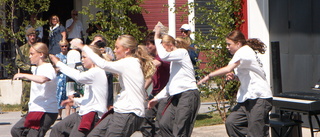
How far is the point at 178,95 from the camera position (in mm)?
7703

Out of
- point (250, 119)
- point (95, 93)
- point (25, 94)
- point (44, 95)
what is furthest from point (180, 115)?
point (25, 94)

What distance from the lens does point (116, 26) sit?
13297mm

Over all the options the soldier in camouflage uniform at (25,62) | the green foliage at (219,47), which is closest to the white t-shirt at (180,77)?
the green foliage at (219,47)

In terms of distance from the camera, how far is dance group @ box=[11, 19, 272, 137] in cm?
648

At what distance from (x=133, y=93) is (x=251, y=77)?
5.57ft

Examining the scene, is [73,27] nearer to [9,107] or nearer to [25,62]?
[9,107]

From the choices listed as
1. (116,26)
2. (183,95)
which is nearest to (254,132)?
(183,95)

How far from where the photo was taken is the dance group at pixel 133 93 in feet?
21.3

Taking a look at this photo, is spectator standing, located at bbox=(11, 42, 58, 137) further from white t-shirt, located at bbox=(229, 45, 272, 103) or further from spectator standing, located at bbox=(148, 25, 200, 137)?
white t-shirt, located at bbox=(229, 45, 272, 103)

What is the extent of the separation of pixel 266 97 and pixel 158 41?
1573 millimetres

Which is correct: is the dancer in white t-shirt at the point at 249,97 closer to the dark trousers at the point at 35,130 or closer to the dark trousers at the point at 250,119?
the dark trousers at the point at 250,119

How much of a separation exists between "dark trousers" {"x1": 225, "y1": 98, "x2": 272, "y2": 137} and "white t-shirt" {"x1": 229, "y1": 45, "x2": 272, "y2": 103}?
82 mm

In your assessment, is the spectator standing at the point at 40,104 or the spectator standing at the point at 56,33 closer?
the spectator standing at the point at 40,104

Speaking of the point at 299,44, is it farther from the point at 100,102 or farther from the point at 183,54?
the point at 100,102
